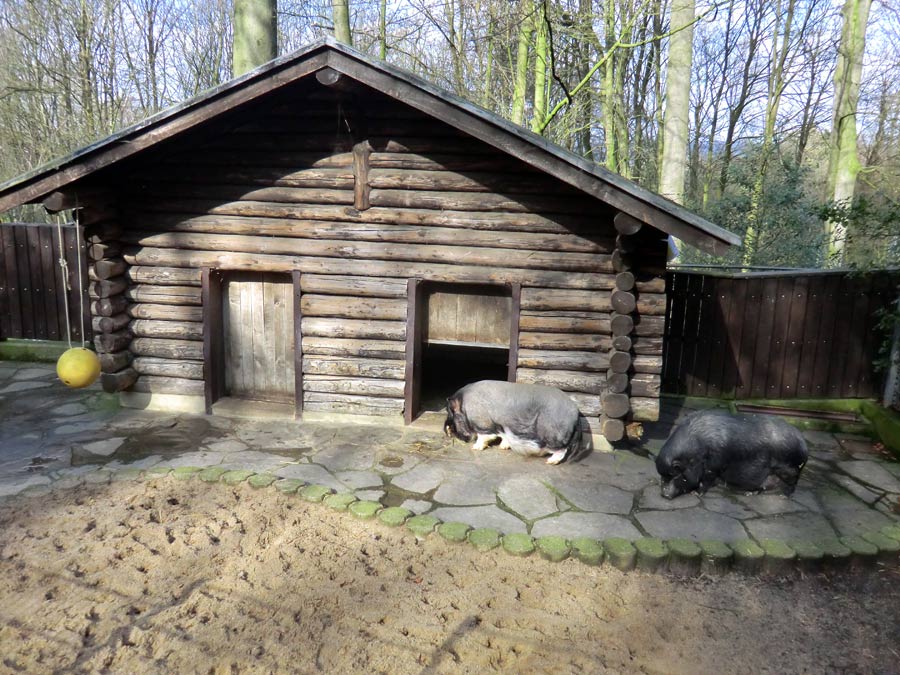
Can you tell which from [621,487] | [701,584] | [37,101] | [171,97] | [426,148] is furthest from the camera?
[171,97]

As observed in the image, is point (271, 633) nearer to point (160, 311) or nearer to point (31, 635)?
point (31, 635)

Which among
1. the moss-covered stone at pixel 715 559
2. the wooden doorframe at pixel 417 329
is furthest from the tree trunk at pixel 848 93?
the moss-covered stone at pixel 715 559

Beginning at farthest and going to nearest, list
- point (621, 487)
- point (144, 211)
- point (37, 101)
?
point (37, 101)
point (144, 211)
point (621, 487)

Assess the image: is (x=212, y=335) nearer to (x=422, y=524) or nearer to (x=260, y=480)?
(x=260, y=480)

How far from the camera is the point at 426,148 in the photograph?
6.96m

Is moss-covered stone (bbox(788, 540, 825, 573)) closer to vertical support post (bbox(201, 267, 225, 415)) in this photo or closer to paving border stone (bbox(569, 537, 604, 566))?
paving border stone (bbox(569, 537, 604, 566))

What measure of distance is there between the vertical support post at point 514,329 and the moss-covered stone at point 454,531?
2.32 meters

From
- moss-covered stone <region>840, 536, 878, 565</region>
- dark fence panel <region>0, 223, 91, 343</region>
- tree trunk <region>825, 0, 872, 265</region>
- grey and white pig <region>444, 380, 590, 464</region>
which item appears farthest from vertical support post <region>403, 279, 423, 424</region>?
tree trunk <region>825, 0, 872, 265</region>

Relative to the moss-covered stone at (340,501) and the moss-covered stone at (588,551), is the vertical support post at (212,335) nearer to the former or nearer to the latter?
the moss-covered stone at (340,501)

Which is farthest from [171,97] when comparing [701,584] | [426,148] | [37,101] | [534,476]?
[701,584]

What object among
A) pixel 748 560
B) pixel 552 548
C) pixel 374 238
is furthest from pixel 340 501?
pixel 748 560

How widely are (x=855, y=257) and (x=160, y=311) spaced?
8956 millimetres

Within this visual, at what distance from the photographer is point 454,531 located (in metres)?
5.13

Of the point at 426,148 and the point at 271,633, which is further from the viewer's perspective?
the point at 426,148
